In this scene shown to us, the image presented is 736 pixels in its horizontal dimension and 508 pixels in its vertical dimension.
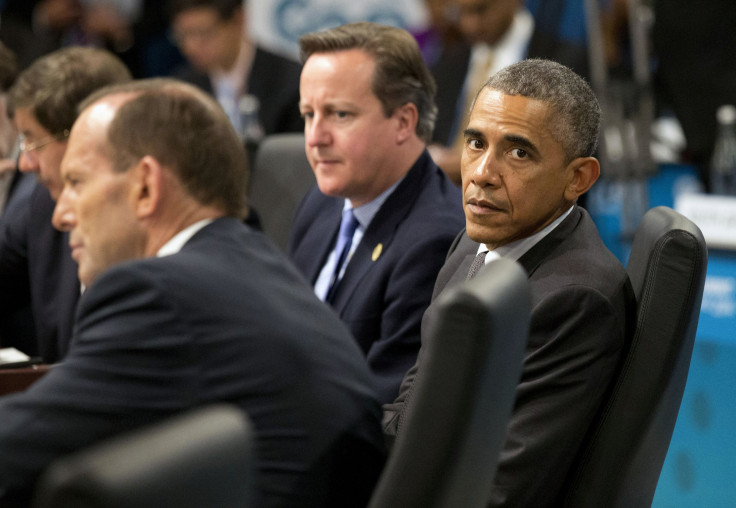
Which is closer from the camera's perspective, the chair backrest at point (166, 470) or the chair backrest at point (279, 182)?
the chair backrest at point (166, 470)

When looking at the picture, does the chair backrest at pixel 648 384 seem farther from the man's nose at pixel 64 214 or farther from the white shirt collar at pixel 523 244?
the man's nose at pixel 64 214

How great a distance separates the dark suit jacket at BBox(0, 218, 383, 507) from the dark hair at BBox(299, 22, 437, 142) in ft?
3.84

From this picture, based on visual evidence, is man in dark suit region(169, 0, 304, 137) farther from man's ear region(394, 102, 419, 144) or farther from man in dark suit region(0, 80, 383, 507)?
man in dark suit region(0, 80, 383, 507)

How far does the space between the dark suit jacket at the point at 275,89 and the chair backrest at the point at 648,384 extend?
3119 millimetres

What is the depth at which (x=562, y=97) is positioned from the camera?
1.77 metres

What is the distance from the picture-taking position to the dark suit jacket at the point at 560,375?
1.57 meters

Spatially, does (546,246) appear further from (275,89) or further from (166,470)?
(275,89)

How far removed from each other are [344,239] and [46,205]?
0.91 metres

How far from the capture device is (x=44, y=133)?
2795mm

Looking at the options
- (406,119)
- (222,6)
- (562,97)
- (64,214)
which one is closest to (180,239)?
(64,214)

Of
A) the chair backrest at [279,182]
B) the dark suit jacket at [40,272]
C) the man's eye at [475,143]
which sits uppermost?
the man's eye at [475,143]

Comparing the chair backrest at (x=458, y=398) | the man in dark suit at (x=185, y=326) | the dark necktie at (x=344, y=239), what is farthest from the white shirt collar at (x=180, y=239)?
the dark necktie at (x=344, y=239)

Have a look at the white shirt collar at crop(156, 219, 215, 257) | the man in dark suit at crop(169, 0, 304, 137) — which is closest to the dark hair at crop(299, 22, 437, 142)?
the white shirt collar at crop(156, 219, 215, 257)

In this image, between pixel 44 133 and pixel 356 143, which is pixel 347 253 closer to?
pixel 356 143
